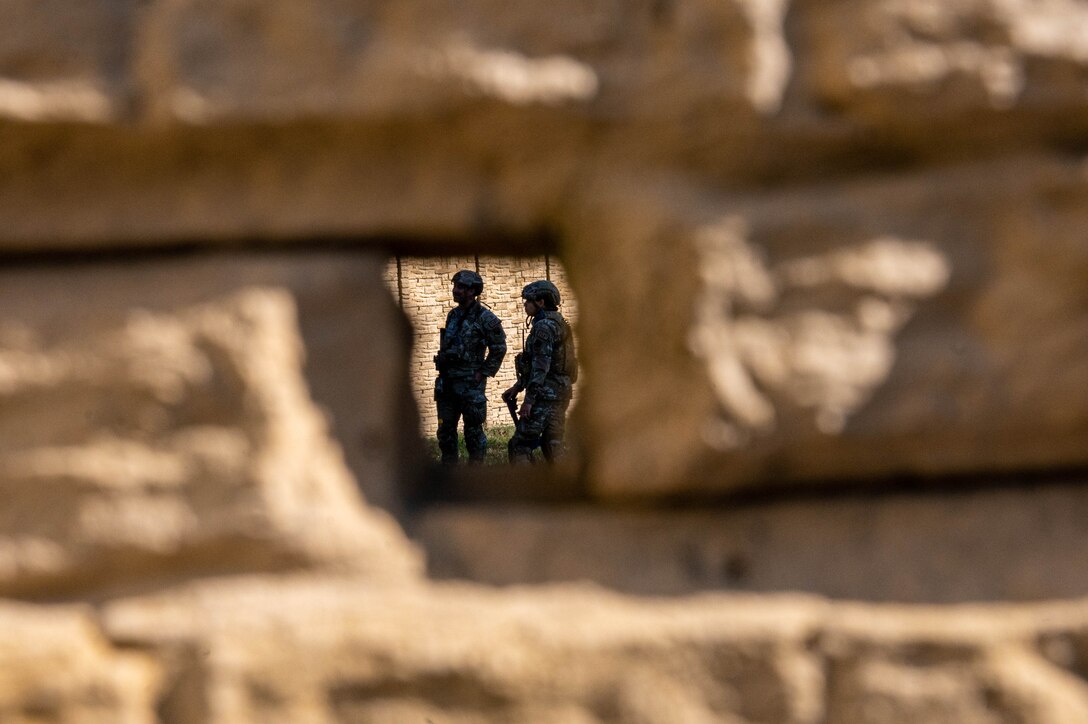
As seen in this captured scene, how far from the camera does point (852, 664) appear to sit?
1.04 metres

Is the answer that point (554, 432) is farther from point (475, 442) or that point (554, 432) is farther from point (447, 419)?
point (447, 419)

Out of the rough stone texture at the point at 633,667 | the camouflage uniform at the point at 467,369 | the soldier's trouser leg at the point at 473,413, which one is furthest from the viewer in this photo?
the soldier's trouser leg at the point at 473,413

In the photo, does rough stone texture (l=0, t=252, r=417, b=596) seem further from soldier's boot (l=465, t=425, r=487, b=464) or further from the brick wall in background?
the brick wall in background

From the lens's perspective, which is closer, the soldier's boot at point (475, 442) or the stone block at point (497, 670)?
the stone block at point (497, 670)

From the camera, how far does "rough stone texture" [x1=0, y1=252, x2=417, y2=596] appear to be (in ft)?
3.56

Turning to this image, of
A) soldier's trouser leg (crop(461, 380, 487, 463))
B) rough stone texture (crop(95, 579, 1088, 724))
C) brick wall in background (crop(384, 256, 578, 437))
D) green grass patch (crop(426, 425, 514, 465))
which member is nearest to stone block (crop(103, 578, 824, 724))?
rough stone texture (crop(95, 579, 1088, 724))

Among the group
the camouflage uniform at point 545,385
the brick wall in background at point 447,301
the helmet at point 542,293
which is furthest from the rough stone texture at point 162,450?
the brick wall in background at point 447,301

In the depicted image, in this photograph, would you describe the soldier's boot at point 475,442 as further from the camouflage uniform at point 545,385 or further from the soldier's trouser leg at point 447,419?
the camouflage uniform at point 545,385

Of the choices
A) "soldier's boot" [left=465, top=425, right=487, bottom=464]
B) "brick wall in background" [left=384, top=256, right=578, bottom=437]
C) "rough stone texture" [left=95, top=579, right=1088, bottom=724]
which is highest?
"brick wall in background" [left=384, top=256, right=578, bottom=437]

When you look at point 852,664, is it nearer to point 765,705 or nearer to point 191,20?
point 765,705

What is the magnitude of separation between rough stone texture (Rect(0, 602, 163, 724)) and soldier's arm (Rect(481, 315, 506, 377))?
5665 millimetres

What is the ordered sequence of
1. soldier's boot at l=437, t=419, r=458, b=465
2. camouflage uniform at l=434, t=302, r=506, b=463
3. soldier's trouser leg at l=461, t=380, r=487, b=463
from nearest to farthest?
camouflage uniform at l=434, t=302, r=506, b=463, soldier's trouser leg at l=461, t=380, r=487, b=463, soldier's boot at l=437, t=419, r=458, b=465

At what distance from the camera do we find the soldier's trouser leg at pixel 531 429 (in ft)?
22.0

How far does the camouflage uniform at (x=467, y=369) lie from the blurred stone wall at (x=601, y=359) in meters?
5.53
